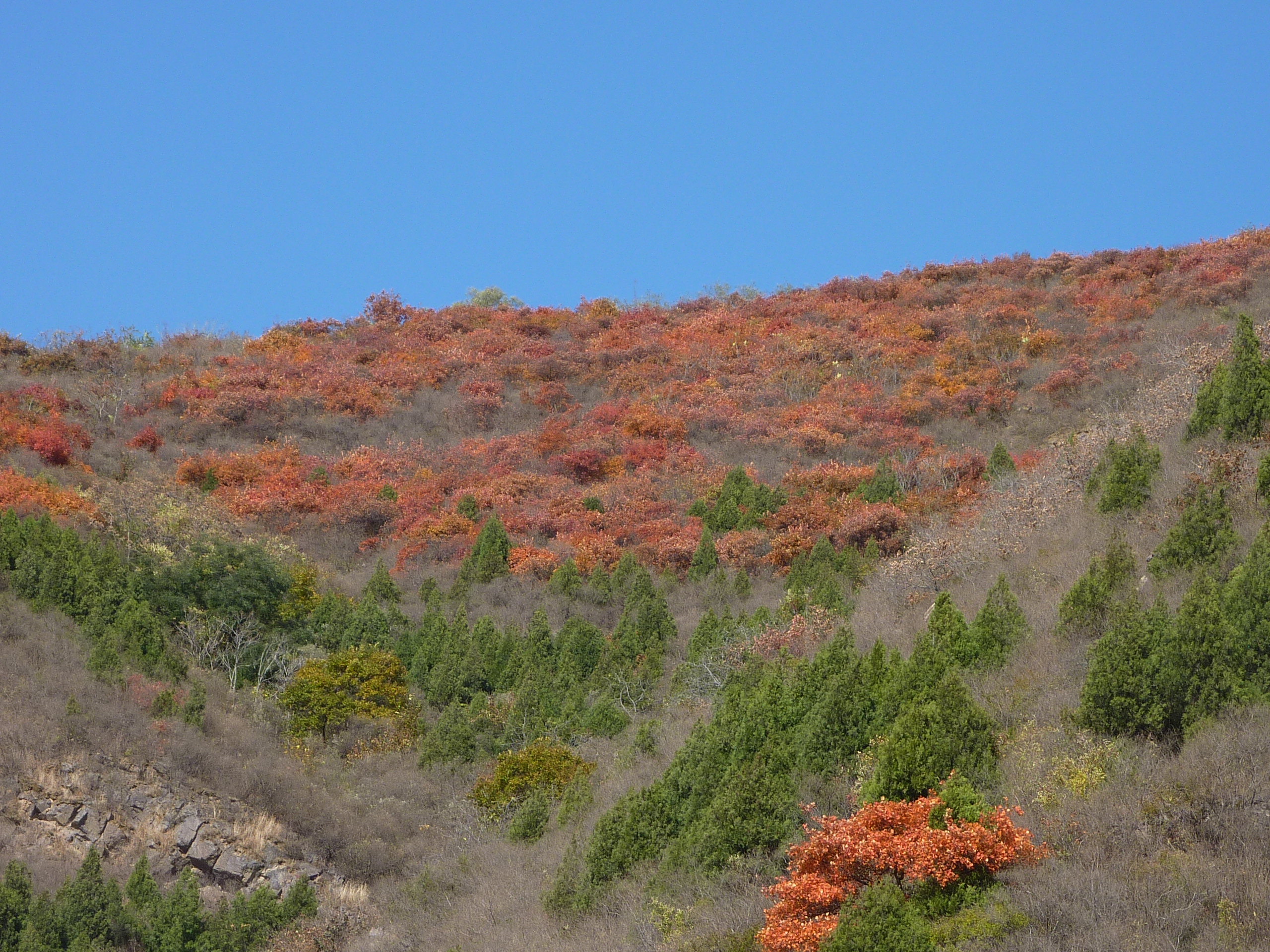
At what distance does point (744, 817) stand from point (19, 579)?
1660 cm

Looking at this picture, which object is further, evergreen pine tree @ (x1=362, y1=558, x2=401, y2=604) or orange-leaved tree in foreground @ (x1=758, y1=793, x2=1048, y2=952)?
evergreen pine tree @ (x1=362, y1=558, x2=401, y2=604)

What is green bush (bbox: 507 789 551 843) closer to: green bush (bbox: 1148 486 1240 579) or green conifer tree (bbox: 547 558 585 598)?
green conifer tree (bbox: 547 558 585 598)

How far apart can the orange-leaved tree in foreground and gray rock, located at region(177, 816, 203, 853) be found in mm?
12400

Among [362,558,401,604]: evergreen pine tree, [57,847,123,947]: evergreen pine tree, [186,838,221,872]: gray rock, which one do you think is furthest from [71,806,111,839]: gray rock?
[362,558,401,604]: evergreen pine tree

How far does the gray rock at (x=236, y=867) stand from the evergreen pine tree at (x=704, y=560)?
1204 cm

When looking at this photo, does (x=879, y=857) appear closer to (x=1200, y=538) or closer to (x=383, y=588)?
(x=1200, y=538)

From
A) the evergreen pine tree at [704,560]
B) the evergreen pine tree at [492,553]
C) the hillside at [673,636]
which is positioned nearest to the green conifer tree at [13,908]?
the hillside at [673,636]

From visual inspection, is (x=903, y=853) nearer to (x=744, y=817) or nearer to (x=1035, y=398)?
(x=744, y=817)

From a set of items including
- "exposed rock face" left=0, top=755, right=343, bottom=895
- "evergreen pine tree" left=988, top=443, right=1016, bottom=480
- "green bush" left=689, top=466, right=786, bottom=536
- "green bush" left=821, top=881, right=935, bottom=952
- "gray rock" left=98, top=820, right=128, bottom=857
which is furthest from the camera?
"green bush" left=689, top=466, right=786, bottom=536

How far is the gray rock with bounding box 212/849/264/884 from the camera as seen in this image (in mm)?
20469

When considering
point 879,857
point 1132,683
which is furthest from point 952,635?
point 879,857

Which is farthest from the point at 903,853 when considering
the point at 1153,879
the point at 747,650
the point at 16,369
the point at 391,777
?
the point at 16,369

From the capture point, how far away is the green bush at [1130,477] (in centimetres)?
2006

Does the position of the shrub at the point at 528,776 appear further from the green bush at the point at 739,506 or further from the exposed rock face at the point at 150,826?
the green bush at the point at 739,506
